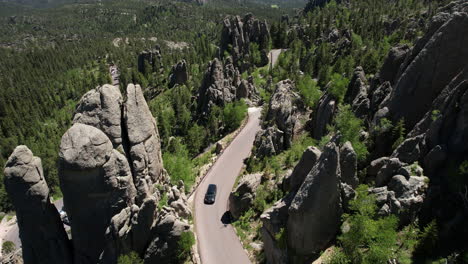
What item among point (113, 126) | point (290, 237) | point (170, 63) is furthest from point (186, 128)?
point (170, 63)

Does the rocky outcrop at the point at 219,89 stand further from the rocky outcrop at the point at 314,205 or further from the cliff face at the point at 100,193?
the rocky outcrop at the point at 314,205

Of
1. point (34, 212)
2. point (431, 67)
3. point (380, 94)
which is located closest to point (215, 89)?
point (380, 94)

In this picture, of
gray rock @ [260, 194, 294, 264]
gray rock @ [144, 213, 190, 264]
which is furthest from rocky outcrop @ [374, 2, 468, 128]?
gray rock @ [144, 213, 190, 264]

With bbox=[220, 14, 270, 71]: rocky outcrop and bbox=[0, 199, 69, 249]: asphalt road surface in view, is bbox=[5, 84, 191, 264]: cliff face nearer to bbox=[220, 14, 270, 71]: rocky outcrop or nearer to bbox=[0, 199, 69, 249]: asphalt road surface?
bbox=[0, 199, 69, 249]: asphalt road surface

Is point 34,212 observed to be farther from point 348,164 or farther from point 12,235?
point 12,235

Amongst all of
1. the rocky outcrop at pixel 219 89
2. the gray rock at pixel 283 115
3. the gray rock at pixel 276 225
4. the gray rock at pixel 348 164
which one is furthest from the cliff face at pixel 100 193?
the rocky outcrop at pixel 219 89

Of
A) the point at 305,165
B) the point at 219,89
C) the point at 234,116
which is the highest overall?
the point at 305,165
